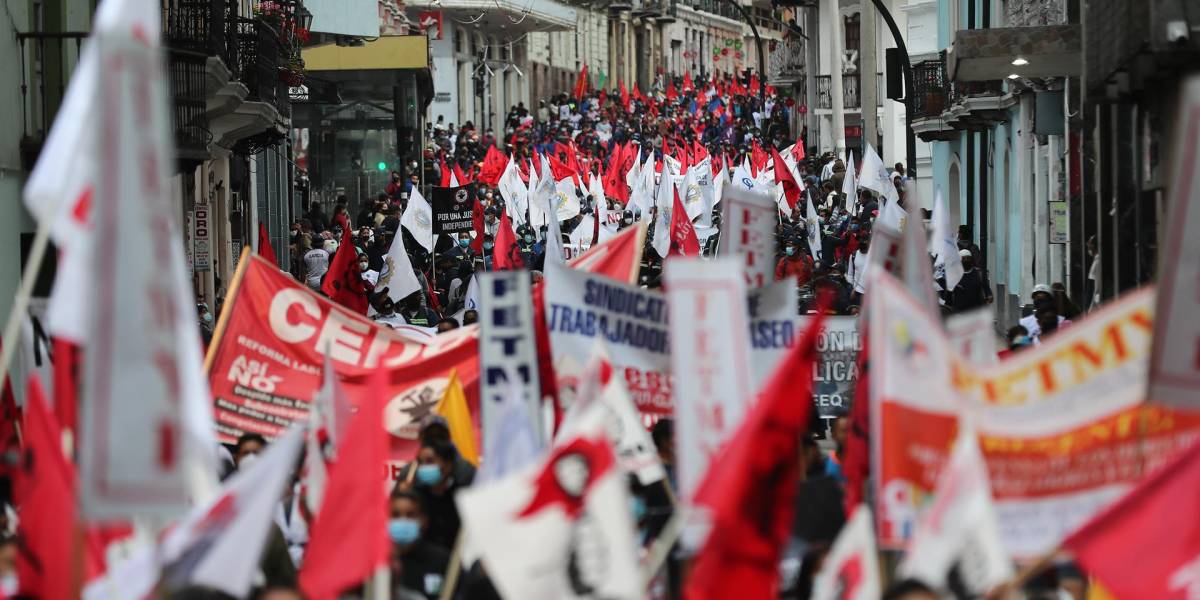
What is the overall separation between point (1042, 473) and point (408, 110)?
39.5 metres

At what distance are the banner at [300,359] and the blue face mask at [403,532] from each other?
256 cm

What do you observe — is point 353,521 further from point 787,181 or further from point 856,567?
point 787,181

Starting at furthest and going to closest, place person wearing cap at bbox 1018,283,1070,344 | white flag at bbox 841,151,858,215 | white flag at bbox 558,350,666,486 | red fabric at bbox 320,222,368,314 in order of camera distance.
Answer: white flag at bbox 841,151,858,215, red fabric at bbox 320,222,368,314, person wearing cap at bbox 1018,283,1070,344, white flag at bbox 558,350,666,486

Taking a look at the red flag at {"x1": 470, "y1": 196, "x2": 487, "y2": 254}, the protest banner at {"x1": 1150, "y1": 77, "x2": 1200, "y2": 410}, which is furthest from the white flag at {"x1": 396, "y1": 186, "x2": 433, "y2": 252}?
the protest banner at {"x1": 1150, "y1": 77, "x2": 1200, "y2": 410}

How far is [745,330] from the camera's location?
769cm

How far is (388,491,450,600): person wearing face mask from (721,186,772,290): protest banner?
11.7 feet

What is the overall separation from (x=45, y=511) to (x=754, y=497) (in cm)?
221

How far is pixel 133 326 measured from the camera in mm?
5781

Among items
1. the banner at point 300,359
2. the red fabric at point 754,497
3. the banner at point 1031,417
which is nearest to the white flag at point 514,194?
the banner at point 300,359

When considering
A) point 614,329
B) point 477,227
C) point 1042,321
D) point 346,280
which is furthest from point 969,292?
point 614,329

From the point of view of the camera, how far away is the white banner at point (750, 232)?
12055 millimetres

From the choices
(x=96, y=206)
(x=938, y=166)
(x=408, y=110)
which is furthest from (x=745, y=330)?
(x=408, y=110)

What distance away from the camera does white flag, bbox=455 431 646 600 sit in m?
6.69

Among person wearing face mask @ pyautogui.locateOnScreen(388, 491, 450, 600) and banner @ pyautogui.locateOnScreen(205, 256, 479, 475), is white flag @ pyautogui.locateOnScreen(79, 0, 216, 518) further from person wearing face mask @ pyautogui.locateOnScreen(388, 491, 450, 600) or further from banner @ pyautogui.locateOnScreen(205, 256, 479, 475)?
banner @ pyautogui.locateOnScreen(205, 256, 479, 475)
